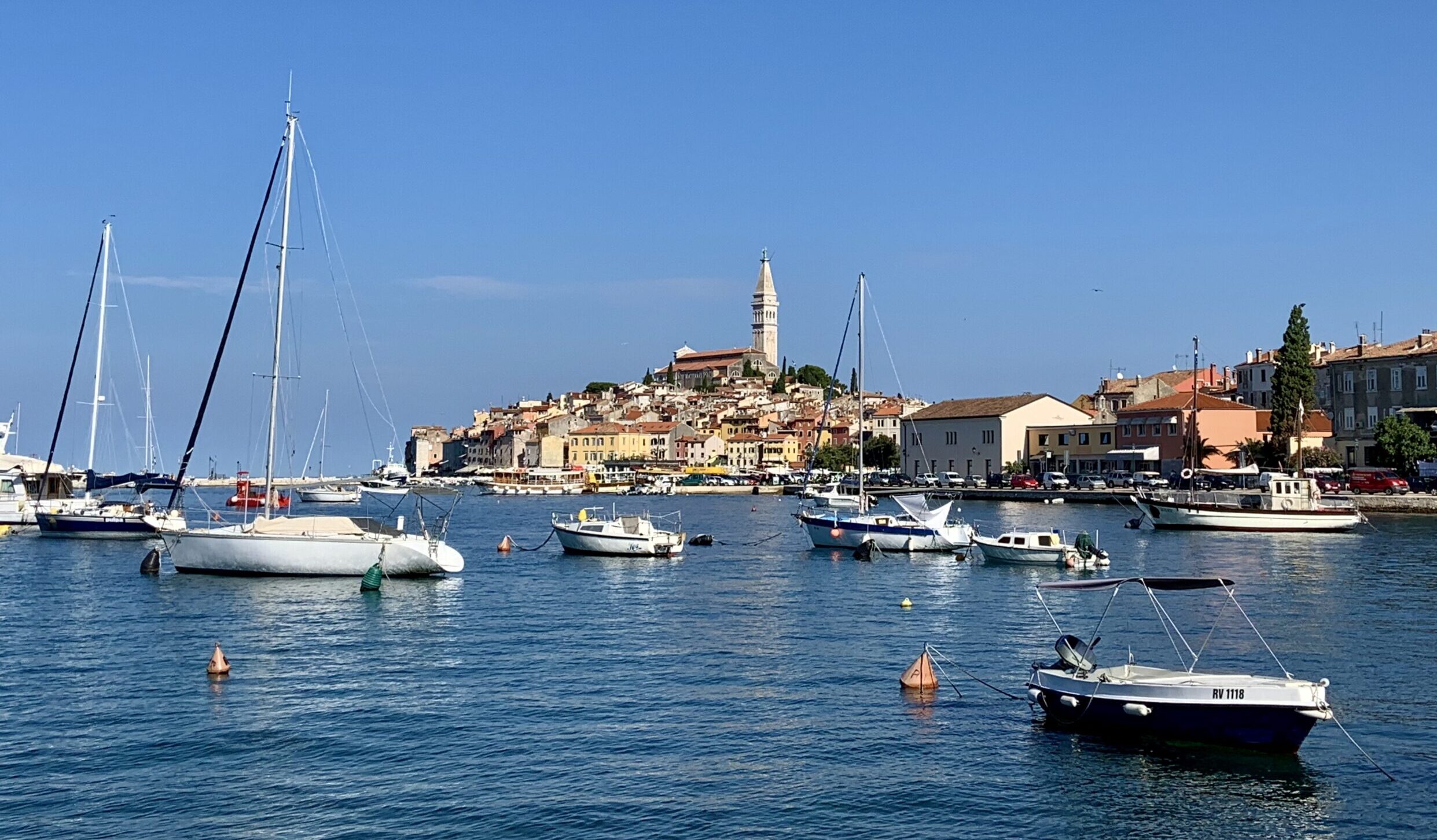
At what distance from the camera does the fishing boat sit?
58.4 ft

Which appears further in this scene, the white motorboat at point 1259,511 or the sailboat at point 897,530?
the white motorboat at point 1259,511

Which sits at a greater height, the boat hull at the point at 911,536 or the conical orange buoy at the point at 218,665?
the boat hull at the point at 911,536

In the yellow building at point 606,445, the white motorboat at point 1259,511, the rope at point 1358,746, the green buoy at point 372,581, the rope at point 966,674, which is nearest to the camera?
the rope at point 1358,746

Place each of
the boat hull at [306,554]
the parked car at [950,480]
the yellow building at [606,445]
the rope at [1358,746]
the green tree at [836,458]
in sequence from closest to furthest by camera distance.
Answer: the rope at [1358,746]
the boat hull at [306,554]
the parked car at [950,480]
the green tree at [836,458]
the yellow building at [606,445]

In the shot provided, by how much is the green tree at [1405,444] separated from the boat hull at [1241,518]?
55.0ft

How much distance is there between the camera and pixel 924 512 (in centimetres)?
5159

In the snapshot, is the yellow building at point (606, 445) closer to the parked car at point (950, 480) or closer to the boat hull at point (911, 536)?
the parked car at point (950, 480)

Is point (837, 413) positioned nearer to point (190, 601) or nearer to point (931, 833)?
point (190, 601)

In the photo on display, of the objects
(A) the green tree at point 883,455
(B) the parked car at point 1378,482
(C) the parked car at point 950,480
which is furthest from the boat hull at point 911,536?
(A) the green tree at point 883,455

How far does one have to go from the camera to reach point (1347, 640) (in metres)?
27.9

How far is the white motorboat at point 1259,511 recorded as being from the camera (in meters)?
63.0

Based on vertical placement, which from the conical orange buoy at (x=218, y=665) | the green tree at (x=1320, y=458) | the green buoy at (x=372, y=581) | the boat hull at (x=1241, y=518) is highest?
the green tree at (x=1320, y=458)

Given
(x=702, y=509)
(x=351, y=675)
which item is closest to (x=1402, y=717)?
(x=351, y=675)

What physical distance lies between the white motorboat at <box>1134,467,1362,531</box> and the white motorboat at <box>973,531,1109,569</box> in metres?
20.7
